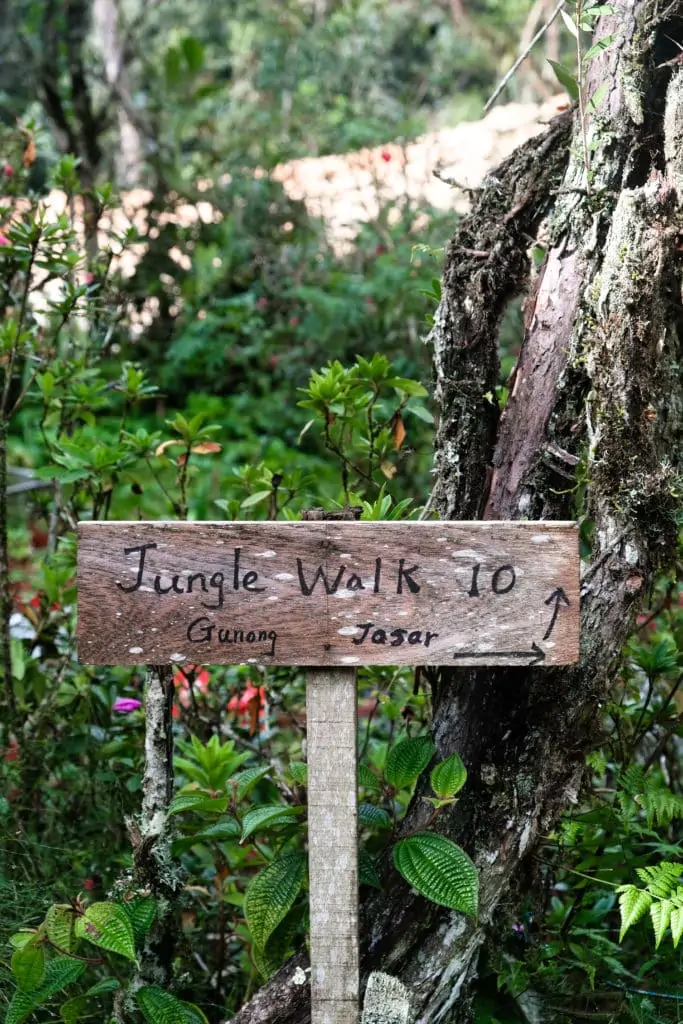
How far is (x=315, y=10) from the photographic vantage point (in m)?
9.59

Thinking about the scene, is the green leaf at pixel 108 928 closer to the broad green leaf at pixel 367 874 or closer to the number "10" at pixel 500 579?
the broad green leaf at pixel 367 874

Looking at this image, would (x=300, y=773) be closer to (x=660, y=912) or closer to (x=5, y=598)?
(x=660, y=912)

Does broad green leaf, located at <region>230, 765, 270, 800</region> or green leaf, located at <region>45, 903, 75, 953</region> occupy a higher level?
broad green leaf, located at <region>230, 765, 270, 800</region>

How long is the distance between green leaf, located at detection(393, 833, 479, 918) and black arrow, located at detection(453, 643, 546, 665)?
34 centimetres

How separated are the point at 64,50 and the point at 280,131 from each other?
187cm

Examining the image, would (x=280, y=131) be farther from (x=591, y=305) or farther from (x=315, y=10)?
(x=591, y=305)

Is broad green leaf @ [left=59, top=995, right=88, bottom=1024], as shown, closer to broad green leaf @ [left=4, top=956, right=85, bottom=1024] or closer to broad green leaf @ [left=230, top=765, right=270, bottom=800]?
broad green leaf @ [left=4, top=956, right=85, bottom=1024]

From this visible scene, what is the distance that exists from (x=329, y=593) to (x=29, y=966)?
78 centimetres

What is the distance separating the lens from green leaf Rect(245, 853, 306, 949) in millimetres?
1783

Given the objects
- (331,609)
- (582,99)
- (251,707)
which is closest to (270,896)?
(331,609)

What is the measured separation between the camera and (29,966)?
5.39 ft

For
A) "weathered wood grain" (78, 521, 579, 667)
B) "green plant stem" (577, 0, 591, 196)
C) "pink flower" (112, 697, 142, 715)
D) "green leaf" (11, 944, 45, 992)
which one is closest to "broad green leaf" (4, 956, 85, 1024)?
"green leaf" (11, 944, 45, 992)

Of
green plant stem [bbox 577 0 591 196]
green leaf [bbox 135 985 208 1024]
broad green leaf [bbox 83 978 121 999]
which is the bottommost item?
green leaf [bbox 135 985 208 1024]

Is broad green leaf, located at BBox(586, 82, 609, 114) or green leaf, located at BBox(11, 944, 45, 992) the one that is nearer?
green leaf, located at BBox(11, 944, 45, 992)
